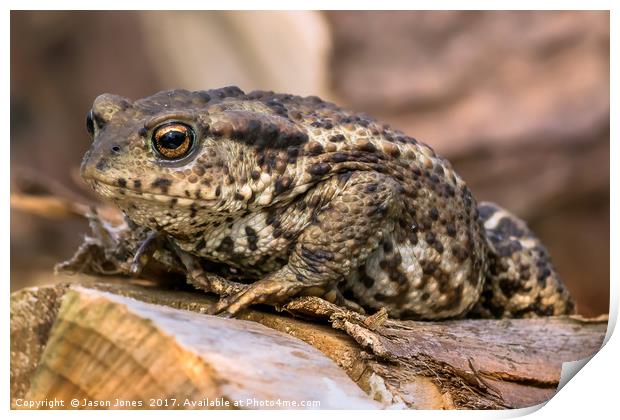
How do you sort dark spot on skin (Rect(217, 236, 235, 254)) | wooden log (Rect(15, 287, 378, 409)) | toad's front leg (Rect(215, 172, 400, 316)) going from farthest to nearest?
dark spot on skin (Rect(217, 236, 235, 254)), toad's front leg (Rect(215, 172, 400, 316)), wooden log (Rect(15, 287, 378, 409))

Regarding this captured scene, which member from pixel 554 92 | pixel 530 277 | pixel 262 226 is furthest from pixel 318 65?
pixel 262 226

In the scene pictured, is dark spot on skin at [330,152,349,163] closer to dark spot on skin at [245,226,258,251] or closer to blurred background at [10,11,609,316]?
dark spot on skin at [245,226,258,251]

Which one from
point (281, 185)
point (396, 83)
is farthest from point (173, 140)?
point (396, 83)

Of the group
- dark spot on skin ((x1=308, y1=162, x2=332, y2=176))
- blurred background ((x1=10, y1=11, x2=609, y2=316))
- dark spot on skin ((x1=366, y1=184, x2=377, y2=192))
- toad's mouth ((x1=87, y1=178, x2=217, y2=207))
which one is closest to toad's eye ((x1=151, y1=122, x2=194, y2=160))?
toad's mouth ((x1=87, y1=178, x2=217, y2=207))

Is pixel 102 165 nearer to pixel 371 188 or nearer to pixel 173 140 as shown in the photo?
pixel 173 140

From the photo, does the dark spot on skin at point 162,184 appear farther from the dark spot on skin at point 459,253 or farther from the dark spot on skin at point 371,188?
the dark spot on skin at point 459,253
